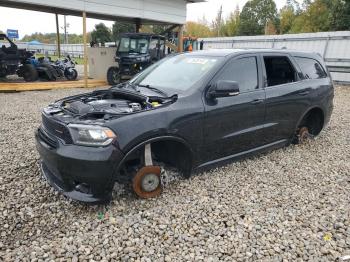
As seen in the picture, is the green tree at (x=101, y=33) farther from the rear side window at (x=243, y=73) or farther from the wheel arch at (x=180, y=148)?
the wheel arch at (x=180, y=148)

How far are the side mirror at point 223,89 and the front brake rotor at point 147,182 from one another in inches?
43.2

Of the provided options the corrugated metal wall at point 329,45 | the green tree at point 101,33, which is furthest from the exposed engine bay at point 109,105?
the green tree at point 101,33

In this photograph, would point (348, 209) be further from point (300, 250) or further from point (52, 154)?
point (52, 154)

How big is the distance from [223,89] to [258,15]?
4740 cm

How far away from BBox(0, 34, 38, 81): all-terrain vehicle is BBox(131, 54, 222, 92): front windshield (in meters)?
10.1

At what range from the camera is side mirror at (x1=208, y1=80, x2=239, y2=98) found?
3498 millimetres

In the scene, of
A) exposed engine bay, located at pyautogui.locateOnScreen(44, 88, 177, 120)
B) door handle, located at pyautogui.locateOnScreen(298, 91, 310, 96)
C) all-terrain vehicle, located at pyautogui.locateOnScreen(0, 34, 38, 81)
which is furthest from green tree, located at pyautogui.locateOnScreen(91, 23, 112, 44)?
exposed engine bay, located at pyautogui.locateOnScreen(44, 88, 177, 120)

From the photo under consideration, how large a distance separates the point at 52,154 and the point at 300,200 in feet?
9.14

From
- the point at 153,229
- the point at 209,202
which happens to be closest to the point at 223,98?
the point at 209,202

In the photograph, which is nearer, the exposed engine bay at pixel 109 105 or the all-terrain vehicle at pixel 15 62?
the exposed engine bay at pixel 109 105

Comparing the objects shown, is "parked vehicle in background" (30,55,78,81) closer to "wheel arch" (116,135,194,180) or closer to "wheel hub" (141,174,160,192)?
"wheel arch" (116,135,194,180)

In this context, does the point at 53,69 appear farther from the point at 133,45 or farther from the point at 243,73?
the point at 243,73

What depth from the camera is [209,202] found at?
3.36 metres

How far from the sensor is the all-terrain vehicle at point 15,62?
39.9 ft
